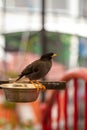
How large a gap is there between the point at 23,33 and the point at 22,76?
2.60 metres

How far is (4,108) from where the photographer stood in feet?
11.5

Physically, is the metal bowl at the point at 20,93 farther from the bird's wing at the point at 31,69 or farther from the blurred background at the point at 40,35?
the blurred background at the point at 40,35

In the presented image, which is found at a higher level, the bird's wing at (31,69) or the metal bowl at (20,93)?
the bird's wing at (31,69)

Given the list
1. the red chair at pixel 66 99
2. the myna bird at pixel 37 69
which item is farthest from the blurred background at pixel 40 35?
the myna bird at pixel 37 69

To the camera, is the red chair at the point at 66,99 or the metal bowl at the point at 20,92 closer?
the metal bowl at the point at 20,92

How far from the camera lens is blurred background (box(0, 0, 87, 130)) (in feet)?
12.3

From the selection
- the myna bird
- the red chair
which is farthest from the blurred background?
the myna bird

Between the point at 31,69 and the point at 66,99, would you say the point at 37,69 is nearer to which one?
the point at 31,69

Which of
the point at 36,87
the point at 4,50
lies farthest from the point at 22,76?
the point at 4,50

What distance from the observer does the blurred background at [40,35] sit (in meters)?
3.75

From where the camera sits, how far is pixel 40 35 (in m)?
3.88

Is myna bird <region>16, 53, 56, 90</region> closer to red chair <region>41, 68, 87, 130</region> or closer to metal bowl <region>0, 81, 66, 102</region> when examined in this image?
metal bowl <region>0, 81, 66, 102</region>

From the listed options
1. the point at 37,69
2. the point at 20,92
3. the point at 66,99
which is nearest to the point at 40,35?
the point at 66,99

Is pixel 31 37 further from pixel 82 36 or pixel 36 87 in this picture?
pixel 36 87
